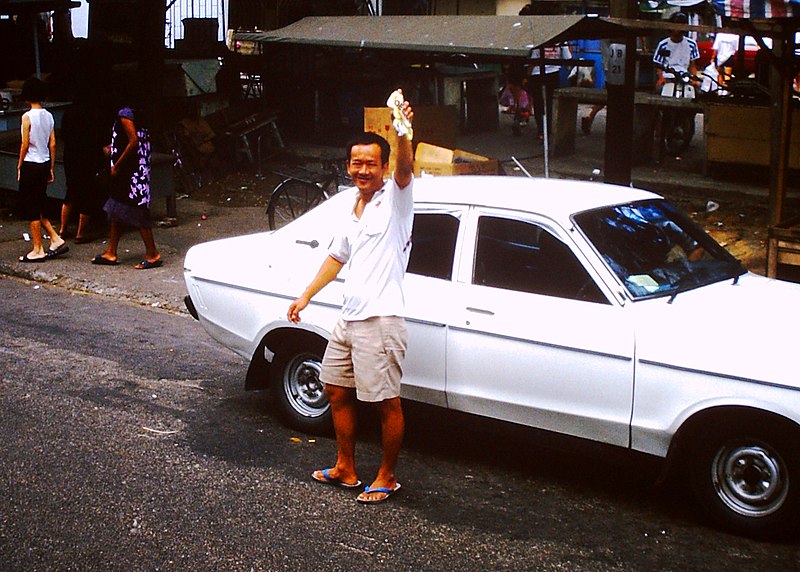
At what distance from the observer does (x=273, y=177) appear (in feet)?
52.1

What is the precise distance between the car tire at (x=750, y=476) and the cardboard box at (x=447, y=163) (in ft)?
18.0

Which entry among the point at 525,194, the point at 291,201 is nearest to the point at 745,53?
the point at 291,201

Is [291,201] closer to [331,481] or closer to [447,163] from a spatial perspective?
[447,163]

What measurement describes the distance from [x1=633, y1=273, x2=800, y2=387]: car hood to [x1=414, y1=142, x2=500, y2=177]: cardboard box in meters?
4.88

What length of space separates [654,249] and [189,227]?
827 cm

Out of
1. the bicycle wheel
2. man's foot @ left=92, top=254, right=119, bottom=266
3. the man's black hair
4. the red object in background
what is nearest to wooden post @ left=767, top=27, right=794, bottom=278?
the man's black hair

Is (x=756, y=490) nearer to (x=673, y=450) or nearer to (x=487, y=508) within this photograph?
(x=673, y=450)

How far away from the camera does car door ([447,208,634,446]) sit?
16.7 feet

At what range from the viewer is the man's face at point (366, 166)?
5.20 m

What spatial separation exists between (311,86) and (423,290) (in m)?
12.7

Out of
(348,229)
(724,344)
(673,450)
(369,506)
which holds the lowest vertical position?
(369,506)

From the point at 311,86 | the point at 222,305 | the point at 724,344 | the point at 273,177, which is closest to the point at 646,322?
the point at 724,344

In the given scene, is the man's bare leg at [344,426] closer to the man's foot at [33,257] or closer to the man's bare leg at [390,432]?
the man's bare leg at [390,432]

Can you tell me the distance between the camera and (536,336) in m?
5.26
